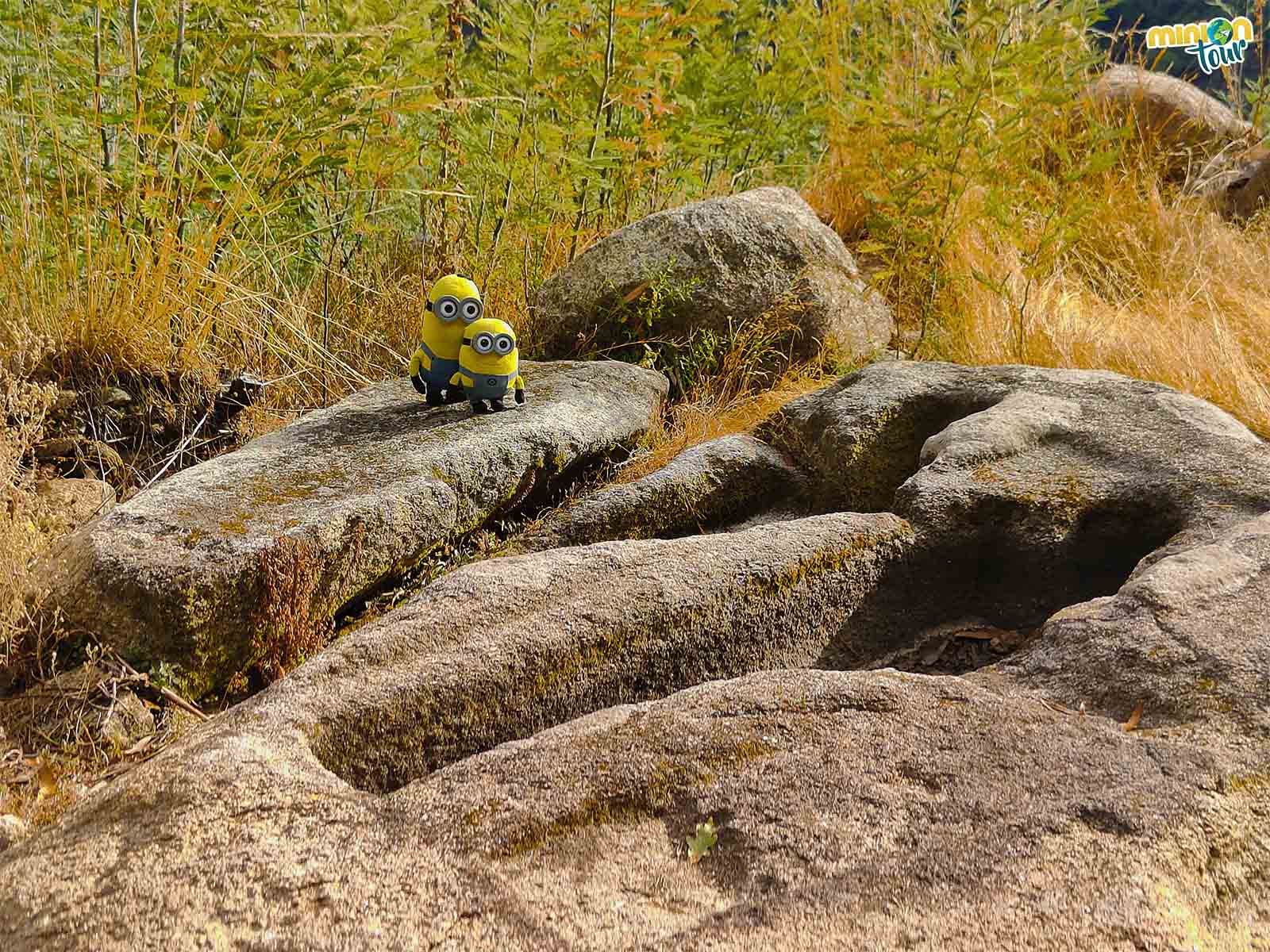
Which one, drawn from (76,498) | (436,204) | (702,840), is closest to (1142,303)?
(436,204)

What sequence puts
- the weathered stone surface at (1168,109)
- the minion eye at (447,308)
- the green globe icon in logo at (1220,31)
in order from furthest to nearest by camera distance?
the green globe icon in logo at (1220,31) < the weathered stone surface at (1168,109) < the minion eye at (447,308)

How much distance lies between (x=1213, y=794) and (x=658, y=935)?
0.91 m

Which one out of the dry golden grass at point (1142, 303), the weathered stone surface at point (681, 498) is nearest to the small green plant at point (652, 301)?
the weathered stone surface at point (681, 498)

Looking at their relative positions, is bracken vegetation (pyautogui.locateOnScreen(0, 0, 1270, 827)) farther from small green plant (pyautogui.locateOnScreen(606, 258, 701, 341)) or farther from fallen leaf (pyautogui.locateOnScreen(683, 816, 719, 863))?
fallen leaf (pyautogui.locateOnScreen(683, 816, 719, 863))

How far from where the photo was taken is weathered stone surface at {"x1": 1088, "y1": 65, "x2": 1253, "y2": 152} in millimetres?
7742

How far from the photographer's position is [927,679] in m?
2.05

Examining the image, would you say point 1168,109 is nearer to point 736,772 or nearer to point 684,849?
point 736,772

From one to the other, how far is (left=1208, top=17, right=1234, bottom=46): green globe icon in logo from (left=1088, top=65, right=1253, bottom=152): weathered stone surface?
38cm

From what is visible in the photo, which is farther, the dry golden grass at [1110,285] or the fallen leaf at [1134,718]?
the dry golden grass at [1110,285]

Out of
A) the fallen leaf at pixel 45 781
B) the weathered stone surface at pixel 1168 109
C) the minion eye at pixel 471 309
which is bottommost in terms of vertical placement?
the fallen leaf at pixel 45 781

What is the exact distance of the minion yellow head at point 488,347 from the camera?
332 centimetres

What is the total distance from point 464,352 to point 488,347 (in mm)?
87

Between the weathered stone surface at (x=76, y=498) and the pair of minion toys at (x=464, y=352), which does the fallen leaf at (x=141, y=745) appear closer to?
the weathered stone surface at (x=76, y=498)
